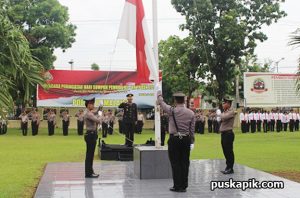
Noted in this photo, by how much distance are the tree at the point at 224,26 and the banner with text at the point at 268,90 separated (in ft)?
8.21

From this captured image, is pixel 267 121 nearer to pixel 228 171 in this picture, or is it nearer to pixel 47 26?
pixel 47 26

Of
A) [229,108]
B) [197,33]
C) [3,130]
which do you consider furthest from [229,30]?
[229,108]

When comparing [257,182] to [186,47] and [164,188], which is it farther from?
[186,47]

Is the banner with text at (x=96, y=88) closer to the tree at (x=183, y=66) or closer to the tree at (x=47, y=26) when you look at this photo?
the tree at (x=47, y=26)

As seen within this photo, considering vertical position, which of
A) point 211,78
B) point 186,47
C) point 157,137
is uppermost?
point 186,47

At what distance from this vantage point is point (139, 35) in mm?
9977

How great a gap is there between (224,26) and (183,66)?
4297 millimetres

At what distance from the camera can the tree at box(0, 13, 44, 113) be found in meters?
5.23

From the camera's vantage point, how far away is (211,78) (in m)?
34.1

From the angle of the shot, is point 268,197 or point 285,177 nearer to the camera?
point 268,197

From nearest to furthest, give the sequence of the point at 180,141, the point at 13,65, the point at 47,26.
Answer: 1. the point at 13,65
2. the point at 180,141
3. the point at 47,26

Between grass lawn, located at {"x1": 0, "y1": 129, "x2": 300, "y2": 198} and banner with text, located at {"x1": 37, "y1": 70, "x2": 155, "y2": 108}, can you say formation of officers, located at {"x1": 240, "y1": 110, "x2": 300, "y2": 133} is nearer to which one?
banner with text, located at {"x1": 37, "y1": 70, "x2": 155, "y2": 108}

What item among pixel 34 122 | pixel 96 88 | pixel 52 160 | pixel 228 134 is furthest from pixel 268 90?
pixel 228 134

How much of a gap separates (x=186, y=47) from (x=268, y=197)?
26.8 meters
